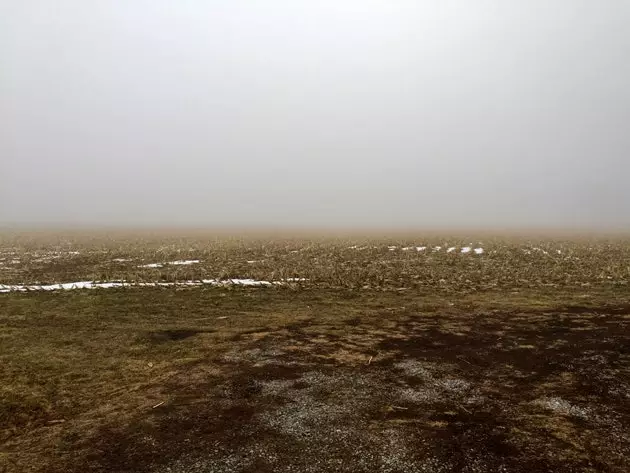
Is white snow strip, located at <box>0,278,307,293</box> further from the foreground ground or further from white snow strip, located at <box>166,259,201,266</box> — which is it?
white snow strip, located at <box>166,259,201,266</box>

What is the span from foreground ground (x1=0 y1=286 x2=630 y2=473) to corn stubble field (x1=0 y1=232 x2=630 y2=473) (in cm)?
4

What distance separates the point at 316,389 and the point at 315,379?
0.63 metres

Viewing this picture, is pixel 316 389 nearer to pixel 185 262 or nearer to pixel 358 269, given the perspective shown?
pixel 358 269

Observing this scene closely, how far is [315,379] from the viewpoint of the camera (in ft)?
34.7

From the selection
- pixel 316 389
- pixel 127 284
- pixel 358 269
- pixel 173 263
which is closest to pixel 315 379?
pixel 316 389

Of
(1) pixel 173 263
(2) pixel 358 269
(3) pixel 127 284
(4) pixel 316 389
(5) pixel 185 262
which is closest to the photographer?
(4) pixel 316 389

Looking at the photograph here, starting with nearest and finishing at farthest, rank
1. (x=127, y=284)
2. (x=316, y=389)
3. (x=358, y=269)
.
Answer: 1. (x=316, y=389)
2. (x=127, y=284)
3. (x=358, y=269)

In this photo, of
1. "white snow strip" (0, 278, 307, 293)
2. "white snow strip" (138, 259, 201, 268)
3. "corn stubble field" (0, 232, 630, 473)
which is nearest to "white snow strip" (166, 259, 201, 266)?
"white snow strip" (138, 259, 201, 268)

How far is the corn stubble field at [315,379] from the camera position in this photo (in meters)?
7.21

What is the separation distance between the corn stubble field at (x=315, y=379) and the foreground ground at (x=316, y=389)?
0.04 meters

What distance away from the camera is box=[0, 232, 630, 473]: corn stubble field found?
721cm

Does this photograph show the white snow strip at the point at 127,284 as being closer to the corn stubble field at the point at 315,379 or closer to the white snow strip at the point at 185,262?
the corn stubble field at the point at 315,379

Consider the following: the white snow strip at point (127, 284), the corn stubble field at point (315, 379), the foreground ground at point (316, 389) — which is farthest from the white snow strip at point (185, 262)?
the foreground ground at point (316, 389)

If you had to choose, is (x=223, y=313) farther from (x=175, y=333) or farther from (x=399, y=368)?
(x=399, y=368)
